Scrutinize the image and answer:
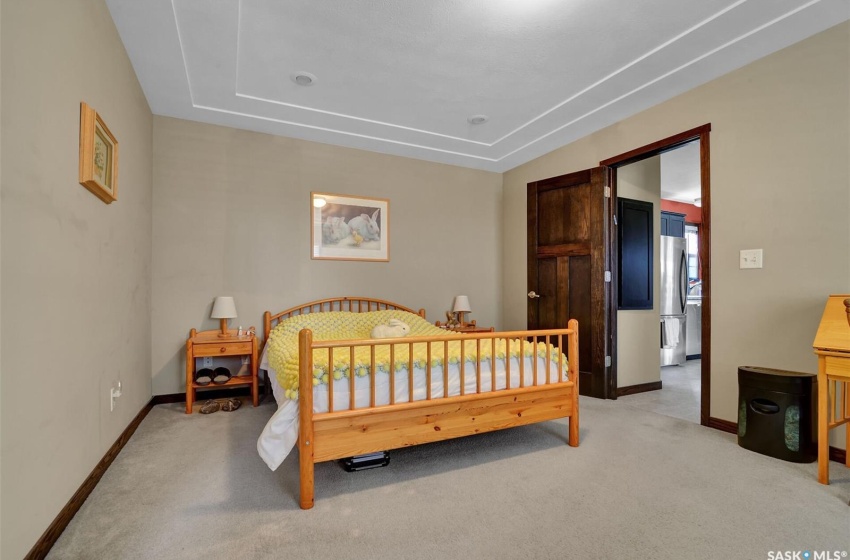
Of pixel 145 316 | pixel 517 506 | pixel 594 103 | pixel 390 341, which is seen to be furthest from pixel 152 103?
pixel 517 506

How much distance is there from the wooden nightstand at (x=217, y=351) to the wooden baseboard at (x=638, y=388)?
3.35 meters

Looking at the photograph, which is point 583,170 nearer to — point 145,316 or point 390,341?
point 390,341

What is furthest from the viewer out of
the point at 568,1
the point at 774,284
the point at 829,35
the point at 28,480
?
the point at 774,284

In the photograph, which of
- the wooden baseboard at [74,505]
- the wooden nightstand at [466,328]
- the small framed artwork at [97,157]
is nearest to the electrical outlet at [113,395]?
the wooden baseboard at [74,505]

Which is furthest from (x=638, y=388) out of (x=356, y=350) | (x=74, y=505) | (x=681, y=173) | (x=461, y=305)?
(x=74, y=505)

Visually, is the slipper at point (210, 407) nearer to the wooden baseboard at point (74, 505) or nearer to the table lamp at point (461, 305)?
the wooden baseboard at point (74, 505)

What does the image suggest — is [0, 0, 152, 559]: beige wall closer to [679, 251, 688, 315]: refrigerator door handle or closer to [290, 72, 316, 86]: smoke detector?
[290, 72, 316, 86]: smoke detector

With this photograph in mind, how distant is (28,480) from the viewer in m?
1.32

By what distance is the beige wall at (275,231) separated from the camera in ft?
11.4

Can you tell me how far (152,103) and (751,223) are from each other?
460 cm

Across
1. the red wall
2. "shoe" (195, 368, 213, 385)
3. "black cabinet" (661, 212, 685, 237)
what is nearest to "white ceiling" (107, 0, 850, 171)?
"shoe" (195, 368, 213, 385)

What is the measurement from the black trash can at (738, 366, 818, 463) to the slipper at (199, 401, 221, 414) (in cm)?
375

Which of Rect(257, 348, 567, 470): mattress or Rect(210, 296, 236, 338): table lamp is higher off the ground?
Rect(210, 296, 236, 338): table lamp

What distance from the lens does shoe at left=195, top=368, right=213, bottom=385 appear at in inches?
129
